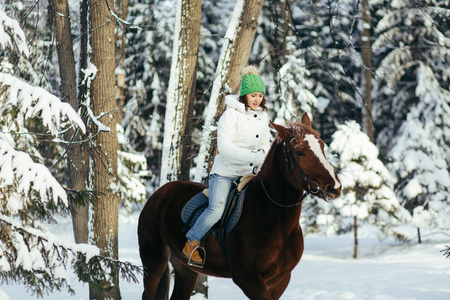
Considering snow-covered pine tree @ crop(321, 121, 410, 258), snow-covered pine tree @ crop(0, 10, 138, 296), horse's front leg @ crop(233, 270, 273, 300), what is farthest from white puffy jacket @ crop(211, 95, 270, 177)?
snow-covered pine tree @ crop(321, 121, 410, 258)

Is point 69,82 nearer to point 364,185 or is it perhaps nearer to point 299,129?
point 299,129

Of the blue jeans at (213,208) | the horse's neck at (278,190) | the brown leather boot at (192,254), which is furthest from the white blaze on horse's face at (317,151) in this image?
the brown leather boot at (192,254)

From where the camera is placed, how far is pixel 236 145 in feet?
18.4

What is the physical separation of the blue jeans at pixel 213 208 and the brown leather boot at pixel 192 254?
7 centimetres

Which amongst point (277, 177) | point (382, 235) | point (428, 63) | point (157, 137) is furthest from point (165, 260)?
point (428, 63)

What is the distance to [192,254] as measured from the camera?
18.5ft

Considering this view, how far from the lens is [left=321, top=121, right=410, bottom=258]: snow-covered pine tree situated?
18.3 meters

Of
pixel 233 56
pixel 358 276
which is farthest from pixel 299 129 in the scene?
pixel 358 276

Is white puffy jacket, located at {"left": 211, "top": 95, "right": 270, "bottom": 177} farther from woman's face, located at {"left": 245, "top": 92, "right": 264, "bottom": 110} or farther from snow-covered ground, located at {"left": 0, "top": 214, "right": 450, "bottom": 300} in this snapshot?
snow-covered ground, located at {"left": 0, "top": 214, "right": 450, "bottom": 300}

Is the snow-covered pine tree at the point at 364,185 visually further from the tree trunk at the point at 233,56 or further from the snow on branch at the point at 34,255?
the snow on branch at the point at 34,255

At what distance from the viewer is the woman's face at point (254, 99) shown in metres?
5.52

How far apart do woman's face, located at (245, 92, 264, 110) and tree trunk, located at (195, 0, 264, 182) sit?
3156 mm

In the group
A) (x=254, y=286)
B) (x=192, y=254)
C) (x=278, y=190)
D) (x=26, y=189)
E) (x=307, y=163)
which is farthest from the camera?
(x=192, y=254)

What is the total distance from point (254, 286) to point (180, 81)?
4765 millimetres
